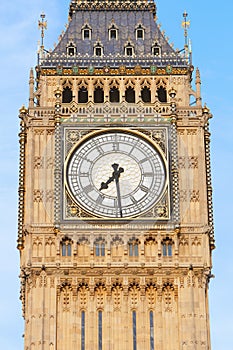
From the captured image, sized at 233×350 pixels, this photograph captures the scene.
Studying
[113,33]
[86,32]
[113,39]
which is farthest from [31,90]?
[113,33]

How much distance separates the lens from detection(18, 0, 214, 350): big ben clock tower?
1662 inches

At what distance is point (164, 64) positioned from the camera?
152 ft

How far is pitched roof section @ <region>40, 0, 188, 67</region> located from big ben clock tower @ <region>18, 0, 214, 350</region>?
65 mm

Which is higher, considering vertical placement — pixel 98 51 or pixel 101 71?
pixel 98 51

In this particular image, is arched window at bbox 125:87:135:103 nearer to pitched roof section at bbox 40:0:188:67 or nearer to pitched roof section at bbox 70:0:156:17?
pitched roof section at bbox 40:0:188:67

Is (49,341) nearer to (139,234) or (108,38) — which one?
(139,234)

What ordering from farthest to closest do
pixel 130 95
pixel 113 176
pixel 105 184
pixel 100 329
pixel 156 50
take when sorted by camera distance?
pixel 156 50 < pixel 130 95 < pixel 113 176 < pixel 105 184 < pixel 100 329

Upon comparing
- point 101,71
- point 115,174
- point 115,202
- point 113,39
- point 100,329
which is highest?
point 113,39

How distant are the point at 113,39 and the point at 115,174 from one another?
5300 mm

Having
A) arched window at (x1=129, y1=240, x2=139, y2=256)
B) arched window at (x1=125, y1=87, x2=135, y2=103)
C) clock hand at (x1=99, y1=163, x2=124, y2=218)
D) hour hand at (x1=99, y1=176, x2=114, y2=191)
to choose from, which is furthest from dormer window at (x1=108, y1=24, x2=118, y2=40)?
arched window at (x1=129, y1=240, x2=139, y2=256)

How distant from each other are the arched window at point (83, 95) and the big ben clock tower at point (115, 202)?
0.03 metres

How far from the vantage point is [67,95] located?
46.1 meters

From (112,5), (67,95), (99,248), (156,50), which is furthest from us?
(112,5)

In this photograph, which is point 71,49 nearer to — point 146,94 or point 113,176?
point 146,94
